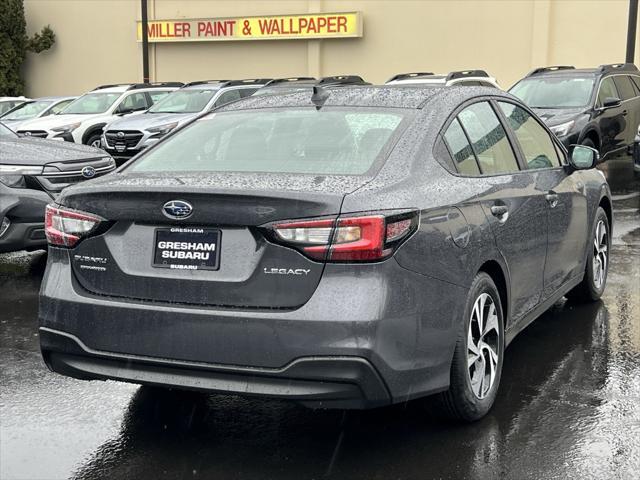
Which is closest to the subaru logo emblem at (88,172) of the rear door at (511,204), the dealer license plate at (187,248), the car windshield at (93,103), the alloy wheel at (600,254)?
the rear door at (511,204)

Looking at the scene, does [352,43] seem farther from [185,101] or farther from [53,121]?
[53,121]

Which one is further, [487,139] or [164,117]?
[164,117]

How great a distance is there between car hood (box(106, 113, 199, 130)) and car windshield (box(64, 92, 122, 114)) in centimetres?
265

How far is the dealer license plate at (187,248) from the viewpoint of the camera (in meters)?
3.49

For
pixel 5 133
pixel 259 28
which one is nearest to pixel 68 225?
pixel 5 133

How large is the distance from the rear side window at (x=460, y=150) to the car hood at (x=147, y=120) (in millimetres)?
12082

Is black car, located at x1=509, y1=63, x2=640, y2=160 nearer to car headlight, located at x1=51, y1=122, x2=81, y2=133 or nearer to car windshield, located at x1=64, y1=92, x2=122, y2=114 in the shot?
car headlight, located at x1=51, y1=122, x2=81, y2=133

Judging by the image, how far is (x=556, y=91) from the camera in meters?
13.9

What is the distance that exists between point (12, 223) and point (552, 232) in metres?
4.43

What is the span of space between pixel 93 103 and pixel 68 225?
16537mm

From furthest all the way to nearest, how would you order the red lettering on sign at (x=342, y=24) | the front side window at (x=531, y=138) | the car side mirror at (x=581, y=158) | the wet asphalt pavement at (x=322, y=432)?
the red lettering on sign at (x=342, y=24) < the car side mirror at (x=581, y=158) < the front side window at (x=531, y=138) < the wet asphalt pavement at (x=322, y=432)

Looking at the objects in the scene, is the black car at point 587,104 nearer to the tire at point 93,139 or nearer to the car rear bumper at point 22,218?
the car rear bumper at point 22,218

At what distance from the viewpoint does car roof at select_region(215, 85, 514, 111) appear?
4359 mm

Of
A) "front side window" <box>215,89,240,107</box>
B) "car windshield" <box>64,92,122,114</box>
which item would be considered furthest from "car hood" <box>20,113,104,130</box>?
"front side window" <box>215,89,240,107</box>
